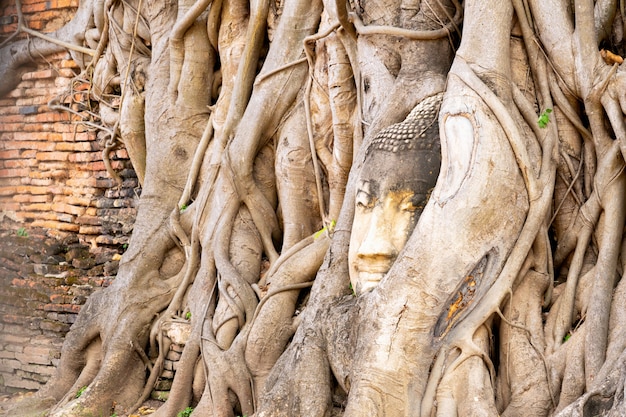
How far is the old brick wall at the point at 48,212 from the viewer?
293 inches

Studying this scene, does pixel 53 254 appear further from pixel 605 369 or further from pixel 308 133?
pixel 605 369

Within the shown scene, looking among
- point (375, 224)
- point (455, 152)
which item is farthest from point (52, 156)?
point (455, 152)

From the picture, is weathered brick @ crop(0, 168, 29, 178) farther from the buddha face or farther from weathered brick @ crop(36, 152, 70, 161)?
the buddha face

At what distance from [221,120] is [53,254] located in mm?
2348

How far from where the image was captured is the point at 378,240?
14.5 ft

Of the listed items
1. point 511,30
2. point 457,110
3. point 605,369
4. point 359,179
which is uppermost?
point 511,30

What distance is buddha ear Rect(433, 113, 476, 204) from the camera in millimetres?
4156

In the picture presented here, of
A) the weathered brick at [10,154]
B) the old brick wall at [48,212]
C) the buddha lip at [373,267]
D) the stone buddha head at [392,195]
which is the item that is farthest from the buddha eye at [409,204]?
the weathered brick at [10,154]

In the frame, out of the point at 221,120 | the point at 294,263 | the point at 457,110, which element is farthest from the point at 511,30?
the point at 221,120

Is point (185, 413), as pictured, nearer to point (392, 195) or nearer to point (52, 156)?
point (392, 195)

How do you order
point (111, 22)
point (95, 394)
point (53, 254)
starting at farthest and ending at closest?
1. point (53, 254)
2. point (111, 22)
3. point (95, 394)

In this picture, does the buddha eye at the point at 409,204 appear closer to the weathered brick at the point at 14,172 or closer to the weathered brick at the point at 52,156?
the weathered brick at the point at 52,156

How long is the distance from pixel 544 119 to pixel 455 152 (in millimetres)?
488

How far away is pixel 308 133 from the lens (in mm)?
5750
